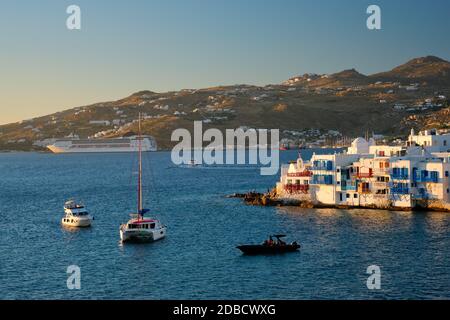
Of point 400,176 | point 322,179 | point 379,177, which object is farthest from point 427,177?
point 322,179

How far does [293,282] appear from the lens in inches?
1540

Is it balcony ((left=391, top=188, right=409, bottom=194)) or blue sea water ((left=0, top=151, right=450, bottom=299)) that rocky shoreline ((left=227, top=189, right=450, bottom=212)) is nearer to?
balcony ((left=391, top=188, right=409, bottom=194))

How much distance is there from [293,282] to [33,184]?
3739 inches

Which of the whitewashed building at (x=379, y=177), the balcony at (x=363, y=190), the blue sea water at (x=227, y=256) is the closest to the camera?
the blue sea water at (x=227, y=256)

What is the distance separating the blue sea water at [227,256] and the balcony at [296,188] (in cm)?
387

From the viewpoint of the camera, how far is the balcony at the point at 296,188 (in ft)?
242

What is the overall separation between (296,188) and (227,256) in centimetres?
2834

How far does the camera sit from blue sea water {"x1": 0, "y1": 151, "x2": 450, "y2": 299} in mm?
37688

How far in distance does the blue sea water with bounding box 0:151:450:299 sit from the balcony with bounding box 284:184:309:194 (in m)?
3.87

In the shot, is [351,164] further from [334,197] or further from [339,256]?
[339,256]

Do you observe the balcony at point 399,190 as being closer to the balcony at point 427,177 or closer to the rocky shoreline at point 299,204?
the balcony at point 427,177

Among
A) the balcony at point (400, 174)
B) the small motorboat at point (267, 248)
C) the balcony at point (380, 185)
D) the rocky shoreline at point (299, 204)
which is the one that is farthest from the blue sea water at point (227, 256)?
the balcony at point (400, 174)

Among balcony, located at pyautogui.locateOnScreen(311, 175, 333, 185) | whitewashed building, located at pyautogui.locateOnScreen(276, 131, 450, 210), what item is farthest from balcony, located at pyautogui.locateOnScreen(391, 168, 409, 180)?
balcony, located at pyautogui.locateOnScreen(311, 175, 333, 185)
